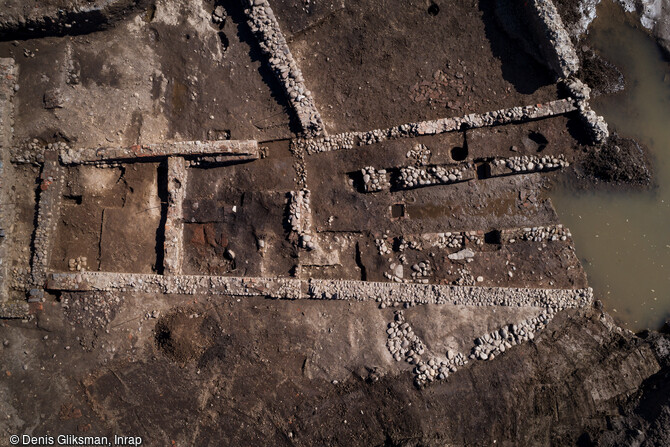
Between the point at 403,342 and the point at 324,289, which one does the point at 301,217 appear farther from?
the point at 403,342

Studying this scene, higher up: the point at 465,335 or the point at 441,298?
the point at 441,298

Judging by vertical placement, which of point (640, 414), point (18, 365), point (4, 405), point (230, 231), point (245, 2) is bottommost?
point (640, 414)

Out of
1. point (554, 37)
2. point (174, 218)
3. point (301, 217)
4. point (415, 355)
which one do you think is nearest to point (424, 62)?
point (554, 37)

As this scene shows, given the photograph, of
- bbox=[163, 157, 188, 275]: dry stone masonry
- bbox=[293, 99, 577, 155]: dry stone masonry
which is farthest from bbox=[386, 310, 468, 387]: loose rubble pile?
bbox=[163, 157, 188, 275]: dry stone masonry

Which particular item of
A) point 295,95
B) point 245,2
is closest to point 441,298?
point 295,95

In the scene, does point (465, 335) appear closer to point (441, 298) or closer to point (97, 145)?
point (441, 298)

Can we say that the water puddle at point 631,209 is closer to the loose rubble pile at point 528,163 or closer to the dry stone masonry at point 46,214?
the loose rubble pile at point 528,163

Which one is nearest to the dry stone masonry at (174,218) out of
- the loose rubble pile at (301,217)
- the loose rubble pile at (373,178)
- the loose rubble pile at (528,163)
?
the loose rubble pile at (301,217)
